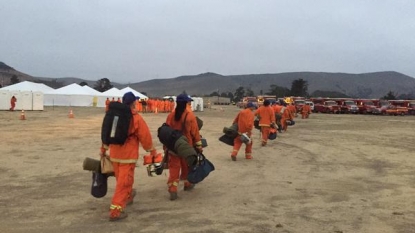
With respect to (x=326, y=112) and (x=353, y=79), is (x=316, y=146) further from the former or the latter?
(x=353, y=79)

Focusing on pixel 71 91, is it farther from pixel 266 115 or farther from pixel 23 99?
pixel 266 115

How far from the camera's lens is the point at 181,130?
22.4ft

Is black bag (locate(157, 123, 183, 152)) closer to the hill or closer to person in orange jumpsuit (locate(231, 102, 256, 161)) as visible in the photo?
person in orange jumpsuit (locate(231, 102, 256, 161))

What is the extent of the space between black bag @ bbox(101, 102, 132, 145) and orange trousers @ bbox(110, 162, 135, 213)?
1.16 ft

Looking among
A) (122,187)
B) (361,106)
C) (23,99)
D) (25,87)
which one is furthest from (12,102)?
(361,106)

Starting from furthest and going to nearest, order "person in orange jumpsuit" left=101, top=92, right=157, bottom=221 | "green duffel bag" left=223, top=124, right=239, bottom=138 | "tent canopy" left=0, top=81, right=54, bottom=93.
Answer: "tent canopy" left=0, top=81, right=54, bottom=93 < "green duffel bag" left=223, top=124, right=239, bottom=138 < "person in orange jumpsuit" left=101, top=92, right=157, bottom=221

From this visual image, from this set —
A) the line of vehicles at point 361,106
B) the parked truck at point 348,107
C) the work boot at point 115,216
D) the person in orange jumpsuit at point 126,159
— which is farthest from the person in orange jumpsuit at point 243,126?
the parked truck at point 348,107

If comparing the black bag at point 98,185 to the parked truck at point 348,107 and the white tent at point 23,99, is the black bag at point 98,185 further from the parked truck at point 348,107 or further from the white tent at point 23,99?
the parked truck at point 348,107

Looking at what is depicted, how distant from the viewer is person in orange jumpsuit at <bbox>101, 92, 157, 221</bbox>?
550 centimetres

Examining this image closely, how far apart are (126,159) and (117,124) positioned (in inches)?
19.2

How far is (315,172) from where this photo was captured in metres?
9.41

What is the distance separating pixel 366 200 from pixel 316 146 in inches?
317

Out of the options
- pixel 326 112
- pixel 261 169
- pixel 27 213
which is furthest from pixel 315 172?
pixel 326 112

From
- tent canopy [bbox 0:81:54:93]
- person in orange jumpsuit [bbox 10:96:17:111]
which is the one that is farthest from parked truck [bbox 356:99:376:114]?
person in orange jumpsuit [bbox 10:96:17:111]
